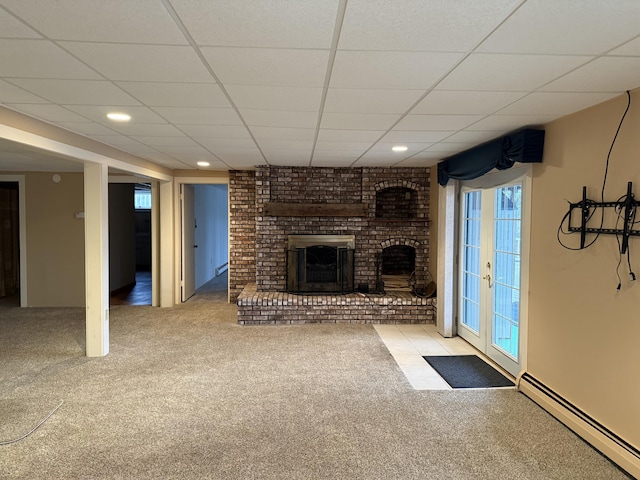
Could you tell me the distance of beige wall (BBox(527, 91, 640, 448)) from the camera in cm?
229

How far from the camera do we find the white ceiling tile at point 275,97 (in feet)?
7.57

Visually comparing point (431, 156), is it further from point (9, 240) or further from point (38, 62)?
point (9, 240)

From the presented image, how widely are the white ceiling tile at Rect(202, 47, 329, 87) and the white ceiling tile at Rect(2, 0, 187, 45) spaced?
232 millimetres

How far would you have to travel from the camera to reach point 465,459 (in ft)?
7.68

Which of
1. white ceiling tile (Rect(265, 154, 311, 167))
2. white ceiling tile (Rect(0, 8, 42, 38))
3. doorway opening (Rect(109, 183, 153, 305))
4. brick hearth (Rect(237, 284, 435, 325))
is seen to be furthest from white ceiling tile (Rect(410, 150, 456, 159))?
doorway opening (Rect(109, 183, 153, 305))

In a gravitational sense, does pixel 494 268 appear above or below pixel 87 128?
below

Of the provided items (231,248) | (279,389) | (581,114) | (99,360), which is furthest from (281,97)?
(231,248)

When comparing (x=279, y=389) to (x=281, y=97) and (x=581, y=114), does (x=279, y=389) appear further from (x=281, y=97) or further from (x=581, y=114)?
(x=581, y=114)

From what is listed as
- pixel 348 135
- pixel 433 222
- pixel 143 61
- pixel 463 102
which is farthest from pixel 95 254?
pixel 433 222

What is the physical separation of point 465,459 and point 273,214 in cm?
418

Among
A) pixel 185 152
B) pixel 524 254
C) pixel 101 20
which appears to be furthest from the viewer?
pixel 185 152

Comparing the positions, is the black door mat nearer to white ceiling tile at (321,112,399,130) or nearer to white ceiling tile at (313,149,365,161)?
white ceiling tile at (321,112,399,130)

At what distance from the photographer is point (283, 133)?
140 inches

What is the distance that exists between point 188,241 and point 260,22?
5869 mm
